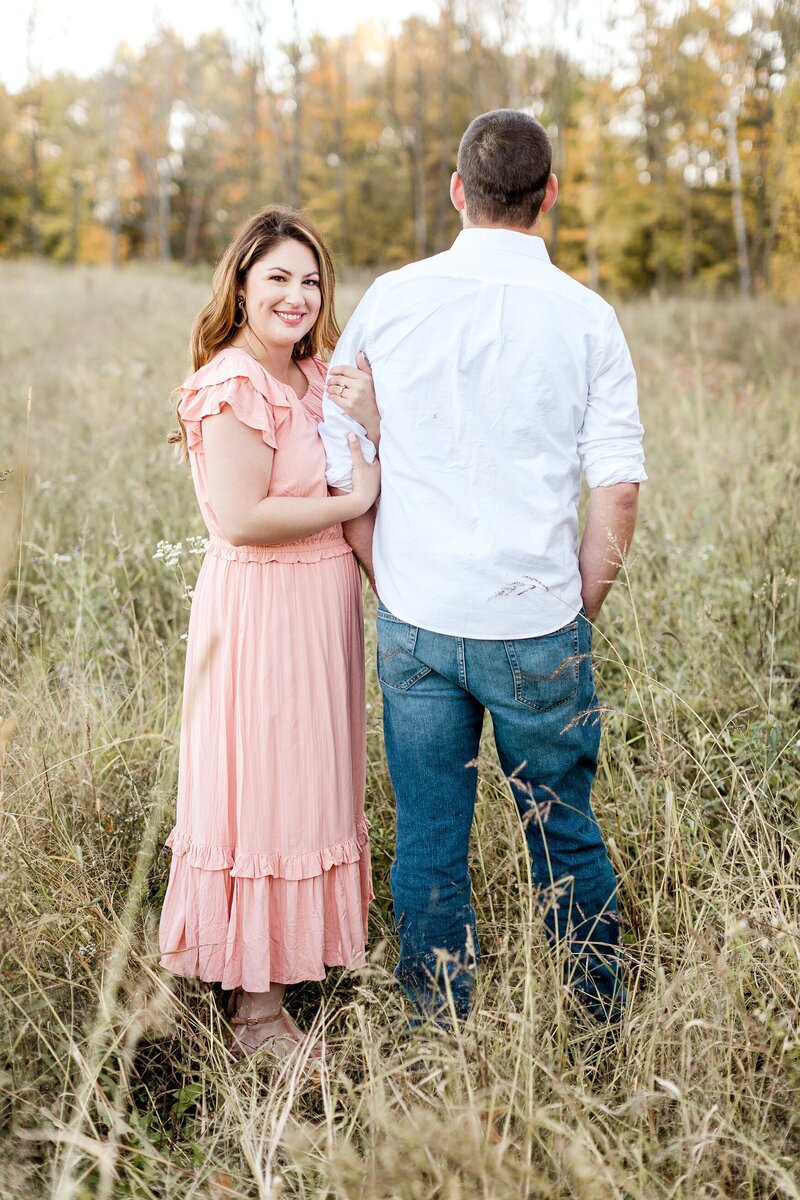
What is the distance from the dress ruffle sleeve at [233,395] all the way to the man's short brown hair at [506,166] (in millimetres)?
642

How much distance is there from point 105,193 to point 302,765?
38.0m

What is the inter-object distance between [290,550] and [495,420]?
678mm

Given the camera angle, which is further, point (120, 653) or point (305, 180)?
point (305, 180)

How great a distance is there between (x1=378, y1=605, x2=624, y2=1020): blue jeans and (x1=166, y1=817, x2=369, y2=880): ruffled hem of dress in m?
0.19

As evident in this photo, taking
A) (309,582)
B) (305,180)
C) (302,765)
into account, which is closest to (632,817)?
(302,765)

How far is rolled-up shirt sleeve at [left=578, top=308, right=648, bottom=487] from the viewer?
2.04m

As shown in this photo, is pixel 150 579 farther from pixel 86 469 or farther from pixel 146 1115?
pixel 146 1115

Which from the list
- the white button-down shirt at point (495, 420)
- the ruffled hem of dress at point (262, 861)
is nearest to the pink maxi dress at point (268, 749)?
the ruffled hem of dress at point (262, 861)

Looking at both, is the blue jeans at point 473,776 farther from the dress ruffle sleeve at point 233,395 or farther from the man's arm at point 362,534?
the dress ruffle sleeve at point 233,395

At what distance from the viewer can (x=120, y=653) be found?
392 centimetres

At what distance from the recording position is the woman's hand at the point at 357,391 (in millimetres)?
2193

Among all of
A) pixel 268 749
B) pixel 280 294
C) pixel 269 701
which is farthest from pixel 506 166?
→ pixel 268 749

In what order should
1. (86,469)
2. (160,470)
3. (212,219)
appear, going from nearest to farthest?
1. (160,470)
2. (86,469)
3. (212,219)

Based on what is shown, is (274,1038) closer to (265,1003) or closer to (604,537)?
(265,1003)
